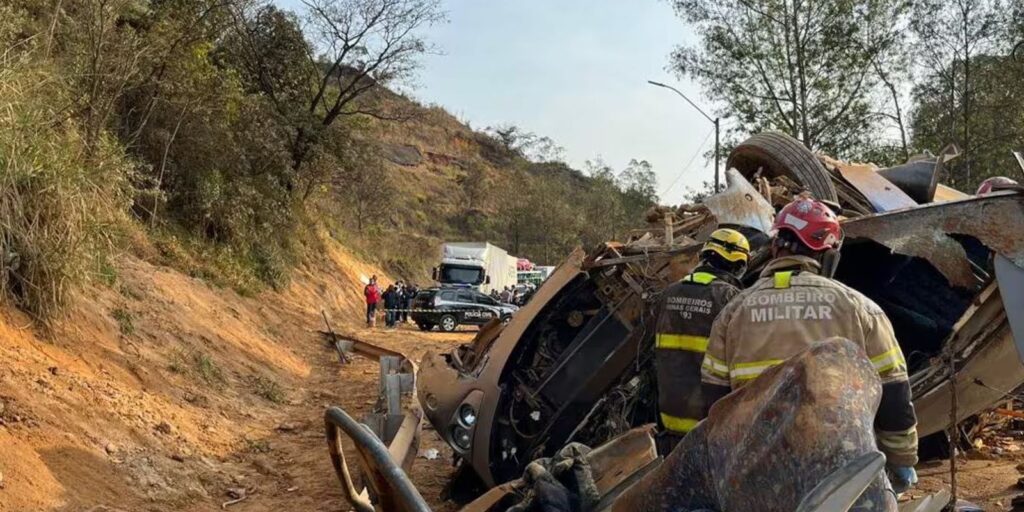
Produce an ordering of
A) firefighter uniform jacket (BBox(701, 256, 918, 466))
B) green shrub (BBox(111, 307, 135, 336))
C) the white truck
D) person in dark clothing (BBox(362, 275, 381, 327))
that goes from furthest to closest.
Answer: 1. the white truck
2. person in dark clothing (BBox(362, 275, 381, 327))
3. green shrub (BBox(111, 307, 135, 336))
4. firefighter uniform jacket (BBox(701, 256, 918, 466))

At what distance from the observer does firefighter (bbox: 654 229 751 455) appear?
3.87 meters

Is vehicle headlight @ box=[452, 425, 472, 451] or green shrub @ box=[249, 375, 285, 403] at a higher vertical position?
vehicle headlight @ box=[452, 425, 472, 451]

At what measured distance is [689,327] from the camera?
3922 mm

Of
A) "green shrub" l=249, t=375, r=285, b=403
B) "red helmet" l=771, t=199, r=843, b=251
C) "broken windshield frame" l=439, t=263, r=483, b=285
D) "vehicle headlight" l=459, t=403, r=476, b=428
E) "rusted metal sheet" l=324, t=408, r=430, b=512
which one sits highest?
"red helmet" l=771, t=199, r=843, b=251

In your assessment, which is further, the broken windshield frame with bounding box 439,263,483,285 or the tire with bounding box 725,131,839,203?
the broken windshield frame with bounding box 439,263,483,285

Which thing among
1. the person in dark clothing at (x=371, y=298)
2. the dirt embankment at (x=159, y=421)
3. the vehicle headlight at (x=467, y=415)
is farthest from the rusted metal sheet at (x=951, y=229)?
the person in dark clothing at (x=371, y=298)

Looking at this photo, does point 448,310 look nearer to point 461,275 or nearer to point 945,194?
point 461,275

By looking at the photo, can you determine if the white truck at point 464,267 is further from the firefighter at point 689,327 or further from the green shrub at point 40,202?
the firefighter at point 689,327

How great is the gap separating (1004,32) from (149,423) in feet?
80.3

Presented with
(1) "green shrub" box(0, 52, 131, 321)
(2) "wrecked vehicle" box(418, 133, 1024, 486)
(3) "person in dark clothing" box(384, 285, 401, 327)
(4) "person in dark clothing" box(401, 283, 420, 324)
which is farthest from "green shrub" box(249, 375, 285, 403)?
(4) "person in dark clothing" box(401, 283, 420, 324)

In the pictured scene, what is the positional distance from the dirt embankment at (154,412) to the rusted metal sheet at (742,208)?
2.83 m

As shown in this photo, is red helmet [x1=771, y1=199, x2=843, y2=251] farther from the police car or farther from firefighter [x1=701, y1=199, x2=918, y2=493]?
the police car

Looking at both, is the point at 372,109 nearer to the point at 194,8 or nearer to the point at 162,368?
the point at 194,8

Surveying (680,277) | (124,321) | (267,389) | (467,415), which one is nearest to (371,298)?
(267,389)
